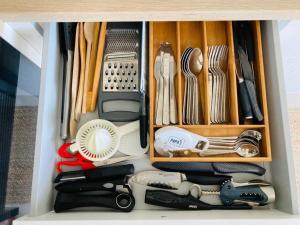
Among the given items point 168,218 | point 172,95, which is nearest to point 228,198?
point 168,218

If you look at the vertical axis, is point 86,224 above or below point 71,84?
below

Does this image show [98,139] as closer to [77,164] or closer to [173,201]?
[77,164]

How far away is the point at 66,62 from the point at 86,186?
358 millimetres

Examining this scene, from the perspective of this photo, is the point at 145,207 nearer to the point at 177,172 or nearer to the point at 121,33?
the point at 177,172

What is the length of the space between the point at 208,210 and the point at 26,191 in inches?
18.7

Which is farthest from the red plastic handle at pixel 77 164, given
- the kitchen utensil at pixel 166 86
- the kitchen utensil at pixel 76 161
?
the kitchen utensil at pixel 166 86

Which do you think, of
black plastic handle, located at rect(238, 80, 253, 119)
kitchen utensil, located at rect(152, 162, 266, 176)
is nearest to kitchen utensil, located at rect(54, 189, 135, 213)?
kitchen utensil, located at rect(152, 162, 266, 176)

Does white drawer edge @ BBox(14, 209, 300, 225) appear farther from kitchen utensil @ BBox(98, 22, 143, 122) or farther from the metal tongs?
kitchen utensil @ BBox(98, 22, 143, 122)

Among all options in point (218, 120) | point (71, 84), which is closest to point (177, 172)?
point (218, 120)

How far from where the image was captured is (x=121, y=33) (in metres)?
0.80

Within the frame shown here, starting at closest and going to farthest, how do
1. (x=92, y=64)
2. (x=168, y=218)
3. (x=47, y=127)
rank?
(x=168, y=218), (x=47, y=127), (x=92, y=64)

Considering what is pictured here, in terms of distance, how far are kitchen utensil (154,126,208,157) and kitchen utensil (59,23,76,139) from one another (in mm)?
250

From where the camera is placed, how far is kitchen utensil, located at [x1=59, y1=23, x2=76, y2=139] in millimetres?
745

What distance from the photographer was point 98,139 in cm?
69
